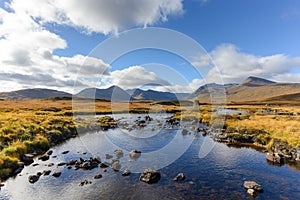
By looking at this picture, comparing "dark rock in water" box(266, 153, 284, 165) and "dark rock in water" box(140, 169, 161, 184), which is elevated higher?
"dark rock in water" box(266, 153, 284, 165)

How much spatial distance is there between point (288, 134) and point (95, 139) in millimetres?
30311

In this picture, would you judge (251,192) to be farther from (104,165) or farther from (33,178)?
(33,178)

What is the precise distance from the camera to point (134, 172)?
807 inches

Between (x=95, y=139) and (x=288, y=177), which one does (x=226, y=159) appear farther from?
(x=95, y=139)

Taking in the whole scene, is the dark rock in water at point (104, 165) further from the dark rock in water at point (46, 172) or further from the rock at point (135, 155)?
the dark rock in water at point (46, 172)

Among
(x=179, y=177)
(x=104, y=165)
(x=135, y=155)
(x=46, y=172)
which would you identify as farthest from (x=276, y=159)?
(x=46, y=172)

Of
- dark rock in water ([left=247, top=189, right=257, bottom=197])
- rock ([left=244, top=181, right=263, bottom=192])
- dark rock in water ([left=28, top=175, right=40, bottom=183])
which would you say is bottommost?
dark rock in water ([left=28, top=175, right=40, bottom=183])

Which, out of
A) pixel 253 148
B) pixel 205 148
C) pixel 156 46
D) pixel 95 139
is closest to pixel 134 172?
pixel 205 148

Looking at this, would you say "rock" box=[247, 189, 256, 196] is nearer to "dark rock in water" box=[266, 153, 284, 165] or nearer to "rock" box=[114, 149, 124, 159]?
"dark rock in water" box=[266, 153, 284, 165]

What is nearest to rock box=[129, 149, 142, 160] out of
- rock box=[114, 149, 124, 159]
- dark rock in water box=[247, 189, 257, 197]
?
rock box=[114, 149, 124, 159]

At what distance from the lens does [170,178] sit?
19188 mm

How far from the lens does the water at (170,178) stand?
16.1 m

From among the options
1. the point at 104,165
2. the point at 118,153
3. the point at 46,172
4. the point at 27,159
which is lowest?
the point at 46,172

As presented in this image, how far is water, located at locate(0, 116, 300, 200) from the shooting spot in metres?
16.1
